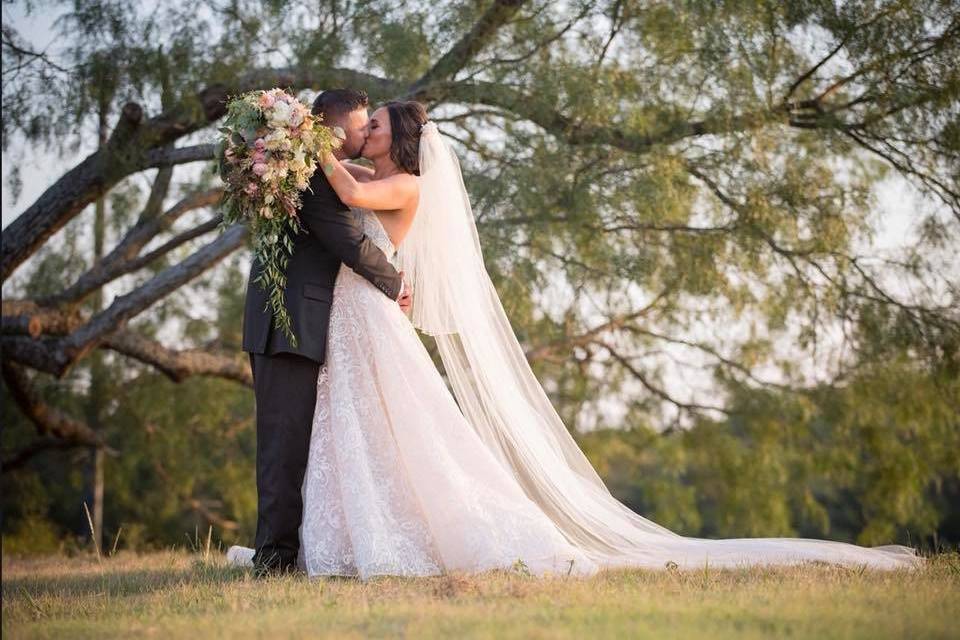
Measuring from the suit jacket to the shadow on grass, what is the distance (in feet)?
2.91

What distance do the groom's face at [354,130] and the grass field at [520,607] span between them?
179 centimetres

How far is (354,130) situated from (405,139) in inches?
8.7

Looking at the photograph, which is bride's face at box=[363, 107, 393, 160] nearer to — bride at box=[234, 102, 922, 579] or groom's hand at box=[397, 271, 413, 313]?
bride at box=[234, 102, 922, 579]

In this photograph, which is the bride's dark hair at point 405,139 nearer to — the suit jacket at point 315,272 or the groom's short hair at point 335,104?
the groom's short hair at point 335,104

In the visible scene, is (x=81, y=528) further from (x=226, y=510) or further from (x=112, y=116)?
(x=112, y=116)

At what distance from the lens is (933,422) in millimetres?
7426

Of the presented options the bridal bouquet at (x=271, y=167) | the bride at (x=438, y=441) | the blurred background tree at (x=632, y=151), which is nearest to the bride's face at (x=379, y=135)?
the bride at (x=438, y=441)

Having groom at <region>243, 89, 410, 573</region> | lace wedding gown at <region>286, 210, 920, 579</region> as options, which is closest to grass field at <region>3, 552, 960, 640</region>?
lace wedding gown at <region>286, 210, 920, 579</region>

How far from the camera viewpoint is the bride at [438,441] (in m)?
3.75

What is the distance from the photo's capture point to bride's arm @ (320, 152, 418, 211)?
3.85 m

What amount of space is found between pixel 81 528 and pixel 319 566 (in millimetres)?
10793

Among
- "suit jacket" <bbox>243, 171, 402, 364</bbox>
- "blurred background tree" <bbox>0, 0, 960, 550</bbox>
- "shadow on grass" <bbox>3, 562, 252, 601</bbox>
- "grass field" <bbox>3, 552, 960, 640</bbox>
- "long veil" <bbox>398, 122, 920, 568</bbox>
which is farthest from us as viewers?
"blurred background tree" <bbox>0, 0, 960, 550</bbox>

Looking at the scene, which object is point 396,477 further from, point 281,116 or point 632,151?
point 632,151

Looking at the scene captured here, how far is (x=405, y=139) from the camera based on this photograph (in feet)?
13.8
